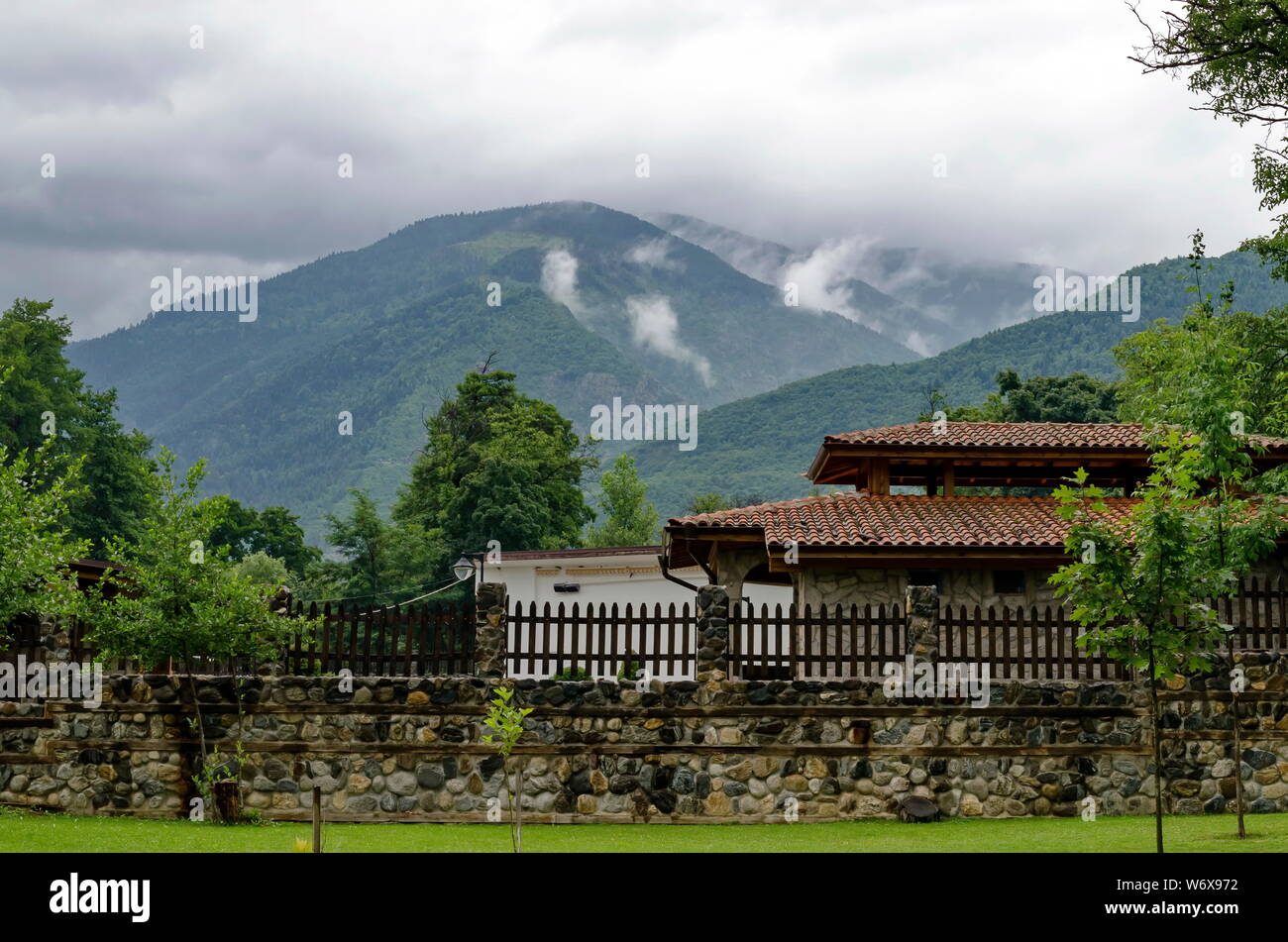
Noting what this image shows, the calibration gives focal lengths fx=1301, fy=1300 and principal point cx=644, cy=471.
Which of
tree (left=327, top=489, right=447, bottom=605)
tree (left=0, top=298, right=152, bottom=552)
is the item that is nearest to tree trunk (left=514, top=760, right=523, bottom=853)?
tree (left=327, top=489, right=447, bottom=605)

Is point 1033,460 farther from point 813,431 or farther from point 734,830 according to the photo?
point 813,431

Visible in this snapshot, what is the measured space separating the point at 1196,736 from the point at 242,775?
35.8ft

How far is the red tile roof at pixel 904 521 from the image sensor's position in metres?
18.5

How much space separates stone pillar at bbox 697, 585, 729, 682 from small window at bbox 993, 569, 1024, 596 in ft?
18.6

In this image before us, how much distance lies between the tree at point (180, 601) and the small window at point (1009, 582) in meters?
10.3

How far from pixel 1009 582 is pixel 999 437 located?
3.14 metres

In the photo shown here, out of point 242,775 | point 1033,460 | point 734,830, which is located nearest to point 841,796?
point 734,830

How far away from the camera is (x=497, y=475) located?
2050 inches

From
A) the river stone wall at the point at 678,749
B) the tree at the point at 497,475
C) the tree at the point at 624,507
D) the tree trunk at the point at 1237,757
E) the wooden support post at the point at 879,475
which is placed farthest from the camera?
the tree at the point at 624,507

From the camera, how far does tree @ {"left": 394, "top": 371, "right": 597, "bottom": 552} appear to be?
51.7 metres

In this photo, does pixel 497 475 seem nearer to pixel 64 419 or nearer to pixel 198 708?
pixel 64 419

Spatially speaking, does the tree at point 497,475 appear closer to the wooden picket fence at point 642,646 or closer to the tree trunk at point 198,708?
the wooden picket fence at point 642,646

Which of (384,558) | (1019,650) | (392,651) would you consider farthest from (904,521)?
(384,558)

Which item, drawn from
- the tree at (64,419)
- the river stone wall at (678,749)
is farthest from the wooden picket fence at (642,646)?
the tree at (64,419)
